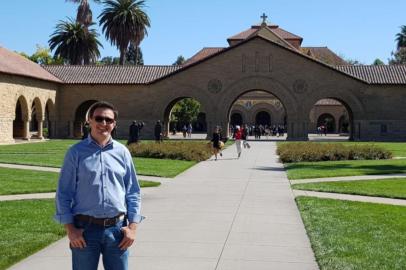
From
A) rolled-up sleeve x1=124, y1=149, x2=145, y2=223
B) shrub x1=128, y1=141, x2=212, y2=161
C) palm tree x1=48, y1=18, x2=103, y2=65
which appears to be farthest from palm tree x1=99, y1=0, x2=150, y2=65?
rolled-up sleeve x1=124, y1=149, x2=145, y2=223

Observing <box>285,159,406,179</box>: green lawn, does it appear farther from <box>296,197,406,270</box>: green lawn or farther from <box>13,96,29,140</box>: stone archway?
<box>13,96,29,140</box>: stone archway

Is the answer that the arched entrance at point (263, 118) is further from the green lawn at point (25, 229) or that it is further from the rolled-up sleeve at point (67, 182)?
the rolled-up sleeve at point (67, 182)

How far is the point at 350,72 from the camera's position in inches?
2169

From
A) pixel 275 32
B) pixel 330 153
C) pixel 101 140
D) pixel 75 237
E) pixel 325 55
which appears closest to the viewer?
pixel 75 237

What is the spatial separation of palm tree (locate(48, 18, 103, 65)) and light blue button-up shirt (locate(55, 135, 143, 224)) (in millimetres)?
74920

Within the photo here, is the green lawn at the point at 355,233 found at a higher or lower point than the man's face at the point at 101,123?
lower

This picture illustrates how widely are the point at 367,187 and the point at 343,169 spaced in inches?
250

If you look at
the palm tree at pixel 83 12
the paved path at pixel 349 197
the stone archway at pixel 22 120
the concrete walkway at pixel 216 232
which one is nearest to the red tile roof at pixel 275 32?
the palm tree at pixel 83 12

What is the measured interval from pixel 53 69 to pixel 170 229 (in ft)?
163

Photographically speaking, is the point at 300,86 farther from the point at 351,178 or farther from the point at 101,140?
the point at 101,140

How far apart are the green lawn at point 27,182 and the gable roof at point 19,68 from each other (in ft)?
72.4

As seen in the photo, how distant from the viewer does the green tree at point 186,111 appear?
8050 cm

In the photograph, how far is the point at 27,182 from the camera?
17.4 m

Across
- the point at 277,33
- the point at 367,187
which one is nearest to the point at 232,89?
the point at 277,33
